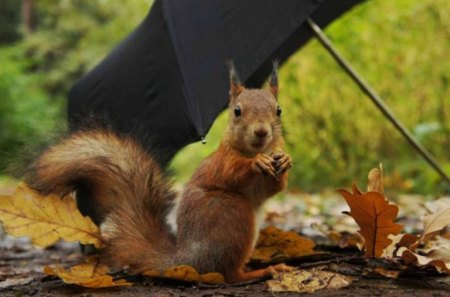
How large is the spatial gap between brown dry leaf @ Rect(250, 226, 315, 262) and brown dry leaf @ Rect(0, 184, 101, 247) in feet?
2.08

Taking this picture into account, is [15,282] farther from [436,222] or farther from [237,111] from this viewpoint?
[436,222]

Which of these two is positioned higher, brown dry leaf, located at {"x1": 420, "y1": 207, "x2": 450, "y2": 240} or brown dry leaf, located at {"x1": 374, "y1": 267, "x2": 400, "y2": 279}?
brown dry leaf, located at {"x1": 420, "y1": 207, "x2": 450, "y2": 240}

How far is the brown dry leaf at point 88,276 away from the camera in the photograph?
226 centimetres

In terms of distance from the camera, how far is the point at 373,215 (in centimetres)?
220

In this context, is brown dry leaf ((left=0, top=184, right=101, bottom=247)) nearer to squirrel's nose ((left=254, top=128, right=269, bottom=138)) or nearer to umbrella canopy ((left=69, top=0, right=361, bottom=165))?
umbrella canopy ((left=69, top=0, right=361, bottom=165))

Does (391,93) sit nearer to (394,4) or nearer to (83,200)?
(394,4)

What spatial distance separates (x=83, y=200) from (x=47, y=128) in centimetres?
31

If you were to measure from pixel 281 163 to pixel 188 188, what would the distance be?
14.1 inches

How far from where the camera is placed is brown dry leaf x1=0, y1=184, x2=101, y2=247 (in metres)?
2.37

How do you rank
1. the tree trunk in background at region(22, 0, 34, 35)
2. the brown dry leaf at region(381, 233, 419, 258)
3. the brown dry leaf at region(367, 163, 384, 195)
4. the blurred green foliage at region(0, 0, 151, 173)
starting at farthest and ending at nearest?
the tree trunk in background at region(22, 0, 34, 35), the blurred green foliage at region(0, 0, 151, 173), the brown dry leaf at region(381, 233, 419, 258), the brown dry leaf at region(367, 163, 384, 195)

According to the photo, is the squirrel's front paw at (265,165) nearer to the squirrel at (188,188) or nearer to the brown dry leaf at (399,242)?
the squirrel at (188,188)

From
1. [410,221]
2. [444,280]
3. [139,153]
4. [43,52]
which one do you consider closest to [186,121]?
[139,153]

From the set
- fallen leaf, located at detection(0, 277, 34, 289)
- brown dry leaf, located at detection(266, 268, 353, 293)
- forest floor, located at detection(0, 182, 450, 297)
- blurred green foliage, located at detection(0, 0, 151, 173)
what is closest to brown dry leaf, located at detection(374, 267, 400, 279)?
forest floor, located at detection(0, 182, 450, 297)

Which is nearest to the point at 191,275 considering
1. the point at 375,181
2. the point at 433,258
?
the point at 375,181
